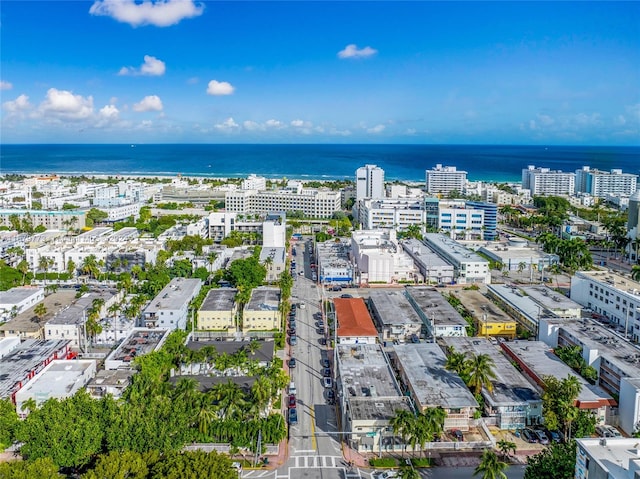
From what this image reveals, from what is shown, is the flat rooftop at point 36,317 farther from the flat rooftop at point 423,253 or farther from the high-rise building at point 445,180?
the high-rise building at point 445,180

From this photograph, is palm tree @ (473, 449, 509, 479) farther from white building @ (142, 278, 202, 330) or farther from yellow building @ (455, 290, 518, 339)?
white building @ (142, 278, 202, 330)

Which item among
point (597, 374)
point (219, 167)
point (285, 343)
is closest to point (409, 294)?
point (285, 343)

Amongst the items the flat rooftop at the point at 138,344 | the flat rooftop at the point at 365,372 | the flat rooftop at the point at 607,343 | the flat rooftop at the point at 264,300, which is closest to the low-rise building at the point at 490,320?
the flat rooftop at the point at 607,343

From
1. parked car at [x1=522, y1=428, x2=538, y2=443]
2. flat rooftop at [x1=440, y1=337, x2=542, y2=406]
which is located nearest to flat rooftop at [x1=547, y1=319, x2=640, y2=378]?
flat rooftop at [x1=440, y1=337, x2=542, y2=406]

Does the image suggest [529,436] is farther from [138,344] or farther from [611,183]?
[611,183]

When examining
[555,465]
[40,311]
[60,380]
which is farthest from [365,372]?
[40,311]
